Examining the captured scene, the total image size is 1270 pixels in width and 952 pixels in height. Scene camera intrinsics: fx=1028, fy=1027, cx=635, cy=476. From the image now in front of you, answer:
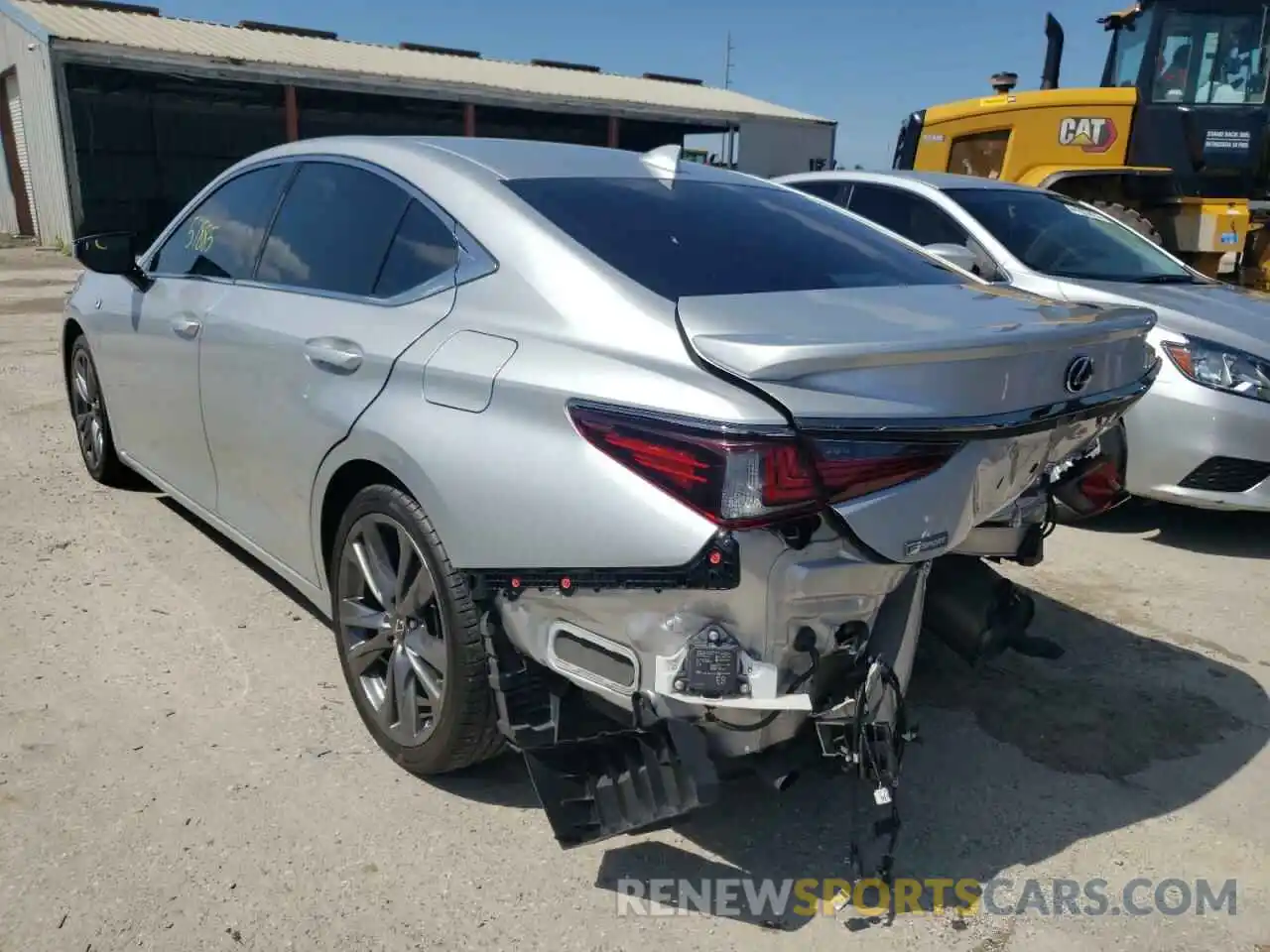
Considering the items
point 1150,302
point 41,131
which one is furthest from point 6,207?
point 1150,302

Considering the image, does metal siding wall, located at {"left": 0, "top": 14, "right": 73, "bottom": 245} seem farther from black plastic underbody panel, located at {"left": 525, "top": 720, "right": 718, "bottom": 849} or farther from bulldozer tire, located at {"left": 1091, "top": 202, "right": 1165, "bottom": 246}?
black plastic underbody panel, located at {"left": 525, "top": 720, "right": 718, "bottom": 849}

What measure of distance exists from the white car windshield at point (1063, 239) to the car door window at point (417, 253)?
3.53 metres

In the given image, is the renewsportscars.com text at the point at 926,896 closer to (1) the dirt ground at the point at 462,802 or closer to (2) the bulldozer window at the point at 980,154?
(1) the dirt ground at the point at 462,802

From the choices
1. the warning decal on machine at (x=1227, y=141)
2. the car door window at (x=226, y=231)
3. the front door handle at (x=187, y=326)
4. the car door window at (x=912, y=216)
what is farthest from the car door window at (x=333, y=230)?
the warning decal on machine at (x=1227, y=141)

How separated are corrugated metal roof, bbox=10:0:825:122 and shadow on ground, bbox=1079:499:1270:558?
19.6m

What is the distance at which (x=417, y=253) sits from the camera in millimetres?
2773

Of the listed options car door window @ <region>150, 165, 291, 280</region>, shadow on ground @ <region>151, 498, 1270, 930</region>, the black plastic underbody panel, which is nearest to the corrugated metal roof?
car door window @ <region>150, 165, 291, 280</region>

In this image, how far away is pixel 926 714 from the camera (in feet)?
10.4

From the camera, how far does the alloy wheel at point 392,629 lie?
8.52 ft

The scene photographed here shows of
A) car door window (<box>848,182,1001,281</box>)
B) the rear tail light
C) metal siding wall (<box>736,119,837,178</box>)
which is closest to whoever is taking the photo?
the rear tail light

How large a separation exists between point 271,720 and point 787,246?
203 cm

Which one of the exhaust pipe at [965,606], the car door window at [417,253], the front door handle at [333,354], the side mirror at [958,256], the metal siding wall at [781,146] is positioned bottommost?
the exhaust pipe at [965,606]

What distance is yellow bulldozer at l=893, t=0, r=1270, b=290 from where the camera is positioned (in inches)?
348

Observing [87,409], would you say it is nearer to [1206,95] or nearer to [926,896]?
[926,896]
